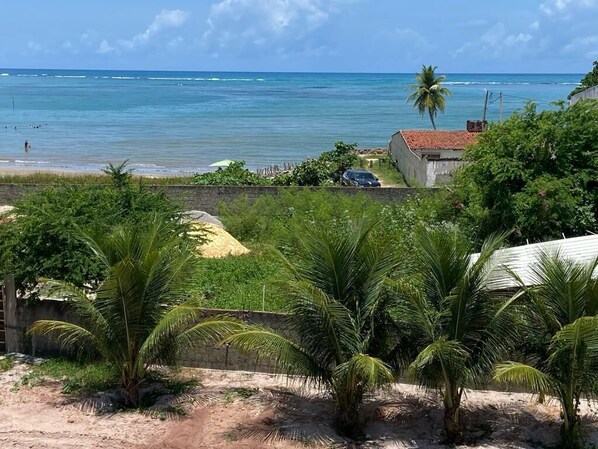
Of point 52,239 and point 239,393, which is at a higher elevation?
point 52,239

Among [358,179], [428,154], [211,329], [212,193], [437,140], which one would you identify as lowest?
[211,329]

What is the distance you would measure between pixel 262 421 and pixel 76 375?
3.86 m

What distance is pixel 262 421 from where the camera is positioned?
38.1ft

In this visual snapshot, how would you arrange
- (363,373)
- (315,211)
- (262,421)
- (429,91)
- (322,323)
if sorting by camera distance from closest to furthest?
1. (363,373)
2. (322,323)
3. (262,421)
4. (315,211)
5. (429,91)

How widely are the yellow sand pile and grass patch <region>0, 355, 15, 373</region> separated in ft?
26.2

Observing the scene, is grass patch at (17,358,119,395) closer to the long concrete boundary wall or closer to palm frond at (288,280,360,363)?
palm frond at (288,280,360,363)

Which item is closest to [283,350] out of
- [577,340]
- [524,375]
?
[524,375]

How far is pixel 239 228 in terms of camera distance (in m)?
25.5

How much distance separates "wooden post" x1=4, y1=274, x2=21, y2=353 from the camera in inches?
545

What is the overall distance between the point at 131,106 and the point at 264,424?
368 ft

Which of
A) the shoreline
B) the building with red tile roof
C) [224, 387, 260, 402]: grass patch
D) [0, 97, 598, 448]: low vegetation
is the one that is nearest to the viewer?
[0, 97, 598, 448]: low vegetation

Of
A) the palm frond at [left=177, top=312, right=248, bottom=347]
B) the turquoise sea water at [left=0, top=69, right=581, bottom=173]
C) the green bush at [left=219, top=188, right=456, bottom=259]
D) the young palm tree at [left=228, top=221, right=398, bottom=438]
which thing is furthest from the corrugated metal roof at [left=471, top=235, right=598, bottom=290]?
the turquoise sea water at [left=0, top=69, right=581, bottom=173]

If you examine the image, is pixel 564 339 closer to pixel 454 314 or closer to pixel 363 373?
pixel 454 314

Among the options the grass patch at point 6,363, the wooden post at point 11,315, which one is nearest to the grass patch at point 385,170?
the wooden post at point 11,315
